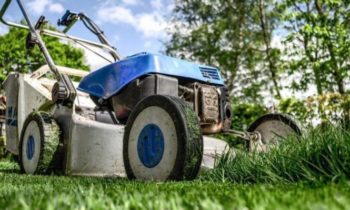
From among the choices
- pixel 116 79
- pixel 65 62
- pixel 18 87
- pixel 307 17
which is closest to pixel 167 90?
pixel 116 79

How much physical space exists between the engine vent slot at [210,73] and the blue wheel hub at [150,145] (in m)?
1.30

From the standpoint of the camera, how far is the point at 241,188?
2109mm

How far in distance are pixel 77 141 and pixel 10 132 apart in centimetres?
184

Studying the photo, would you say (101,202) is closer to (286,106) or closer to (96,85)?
(96,85)

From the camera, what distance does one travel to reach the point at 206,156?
3912mm

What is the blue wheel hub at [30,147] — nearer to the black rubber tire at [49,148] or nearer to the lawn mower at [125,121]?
the lawn mower at [125,121]

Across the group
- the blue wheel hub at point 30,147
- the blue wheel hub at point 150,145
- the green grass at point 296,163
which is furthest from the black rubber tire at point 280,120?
the blue wheel hub at point 30,147

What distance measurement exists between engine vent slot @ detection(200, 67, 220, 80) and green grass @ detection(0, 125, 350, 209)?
1030 mm

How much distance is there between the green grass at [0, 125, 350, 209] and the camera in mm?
1330

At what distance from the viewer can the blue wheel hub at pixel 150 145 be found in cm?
304

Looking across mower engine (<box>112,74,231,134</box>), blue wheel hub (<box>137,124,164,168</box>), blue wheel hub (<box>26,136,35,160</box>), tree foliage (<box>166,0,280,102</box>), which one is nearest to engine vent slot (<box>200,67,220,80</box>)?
mower engine (<box>112,74,231,134</box>)

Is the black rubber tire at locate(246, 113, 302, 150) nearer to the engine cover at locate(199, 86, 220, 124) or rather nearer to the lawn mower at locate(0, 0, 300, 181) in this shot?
the lawn mower at locate(0, 0, 300, 181)

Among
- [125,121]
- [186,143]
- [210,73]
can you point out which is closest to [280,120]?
[210,73]

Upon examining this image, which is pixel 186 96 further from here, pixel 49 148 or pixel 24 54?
pixel 24 54
